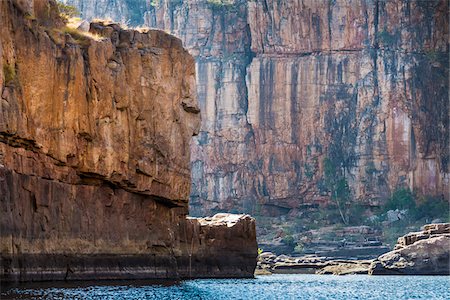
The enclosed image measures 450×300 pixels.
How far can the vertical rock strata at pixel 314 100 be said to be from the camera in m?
175

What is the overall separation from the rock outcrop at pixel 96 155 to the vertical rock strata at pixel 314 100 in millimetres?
88771

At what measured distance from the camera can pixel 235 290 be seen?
74.1 m

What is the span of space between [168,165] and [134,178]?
3.99 meters

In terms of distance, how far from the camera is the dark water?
62.0 metres

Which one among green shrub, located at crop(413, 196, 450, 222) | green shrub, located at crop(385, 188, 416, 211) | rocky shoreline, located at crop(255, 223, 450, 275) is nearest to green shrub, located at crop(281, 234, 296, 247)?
green shrub, located at crop(385, 188, 416, 211)

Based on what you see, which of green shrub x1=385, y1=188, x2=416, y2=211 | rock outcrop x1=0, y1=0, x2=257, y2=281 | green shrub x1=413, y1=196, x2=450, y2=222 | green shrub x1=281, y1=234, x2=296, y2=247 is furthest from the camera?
green shrub x1=385, y1=188, x2=416, y2=211

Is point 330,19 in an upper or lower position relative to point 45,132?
upper

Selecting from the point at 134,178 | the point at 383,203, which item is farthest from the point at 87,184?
the point at 383,203

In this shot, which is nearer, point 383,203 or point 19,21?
point 19,21

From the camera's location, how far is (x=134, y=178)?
78.8 metres

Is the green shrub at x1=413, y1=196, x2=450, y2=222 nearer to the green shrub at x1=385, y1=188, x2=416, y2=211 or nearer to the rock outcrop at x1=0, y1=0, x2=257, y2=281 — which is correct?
the green shrub at x1=385, y1=188, x2=416, y2=211

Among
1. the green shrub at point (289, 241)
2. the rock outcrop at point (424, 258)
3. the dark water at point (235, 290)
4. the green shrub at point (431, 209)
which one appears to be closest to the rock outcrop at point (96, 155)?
the dark water at point (235, 290)

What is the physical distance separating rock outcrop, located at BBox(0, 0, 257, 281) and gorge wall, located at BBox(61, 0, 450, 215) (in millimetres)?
88771

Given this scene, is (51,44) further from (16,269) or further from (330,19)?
(330,19)
